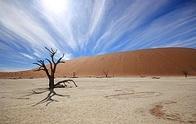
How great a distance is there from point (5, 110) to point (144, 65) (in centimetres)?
6159

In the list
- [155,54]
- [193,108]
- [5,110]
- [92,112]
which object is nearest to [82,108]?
[92,112]

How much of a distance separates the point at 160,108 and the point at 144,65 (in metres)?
59.7

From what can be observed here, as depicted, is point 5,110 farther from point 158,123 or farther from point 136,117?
point 158,123

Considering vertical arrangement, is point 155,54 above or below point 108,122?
above

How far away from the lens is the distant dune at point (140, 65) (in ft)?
205

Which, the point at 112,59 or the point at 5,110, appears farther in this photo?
the point at 112,59

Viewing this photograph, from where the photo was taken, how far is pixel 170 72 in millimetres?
59844

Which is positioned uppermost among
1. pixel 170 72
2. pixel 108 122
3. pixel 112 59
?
pixel 112 59

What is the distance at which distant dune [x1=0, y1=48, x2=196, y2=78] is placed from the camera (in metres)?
62.5

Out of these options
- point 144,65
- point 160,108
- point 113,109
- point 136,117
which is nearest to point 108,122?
point 136,117

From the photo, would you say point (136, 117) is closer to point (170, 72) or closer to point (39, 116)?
point (39, 116)

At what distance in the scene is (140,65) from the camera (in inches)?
2699

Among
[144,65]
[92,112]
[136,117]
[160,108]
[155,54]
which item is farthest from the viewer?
[155,54]

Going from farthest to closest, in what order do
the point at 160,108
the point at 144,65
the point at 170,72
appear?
the point at 144,65, the point at 170,72, the point at 160,108
